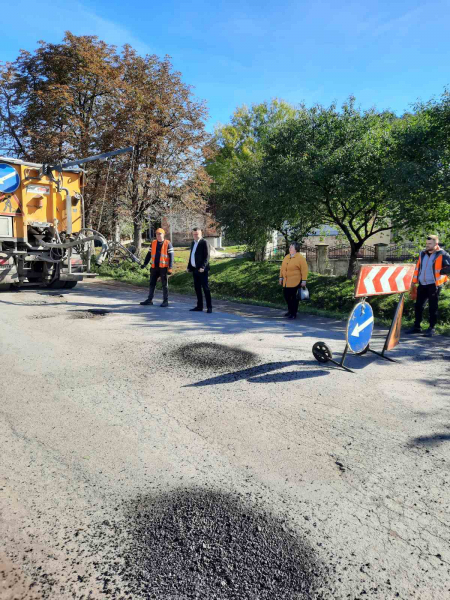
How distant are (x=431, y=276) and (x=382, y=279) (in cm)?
264

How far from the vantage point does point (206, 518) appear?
254 centimetres

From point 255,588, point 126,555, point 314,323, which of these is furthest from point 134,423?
point 314,323

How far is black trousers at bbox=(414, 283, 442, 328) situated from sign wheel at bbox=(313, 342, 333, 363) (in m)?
3.15

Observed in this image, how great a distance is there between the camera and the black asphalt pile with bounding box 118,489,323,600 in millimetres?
2049

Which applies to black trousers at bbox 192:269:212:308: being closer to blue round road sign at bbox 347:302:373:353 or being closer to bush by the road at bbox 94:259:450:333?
bush by the road at bbox 94:259:450:333

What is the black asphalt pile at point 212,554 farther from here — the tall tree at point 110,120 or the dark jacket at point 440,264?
the tall tree at point 110,120

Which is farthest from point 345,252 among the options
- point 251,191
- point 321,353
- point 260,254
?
point 321,353

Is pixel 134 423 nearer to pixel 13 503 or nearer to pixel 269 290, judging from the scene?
pixel 13 503

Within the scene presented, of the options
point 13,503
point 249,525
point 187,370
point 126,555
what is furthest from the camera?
point 187,370

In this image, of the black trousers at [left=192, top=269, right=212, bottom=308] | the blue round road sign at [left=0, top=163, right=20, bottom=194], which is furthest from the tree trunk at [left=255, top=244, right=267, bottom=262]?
the blue round road sign at [left=0, top=163, right=20, bottom=194]

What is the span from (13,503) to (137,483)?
29.7 inches

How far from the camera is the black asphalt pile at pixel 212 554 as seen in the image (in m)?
2.05

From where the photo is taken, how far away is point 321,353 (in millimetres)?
5680

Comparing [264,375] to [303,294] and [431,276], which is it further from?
[431,276]
